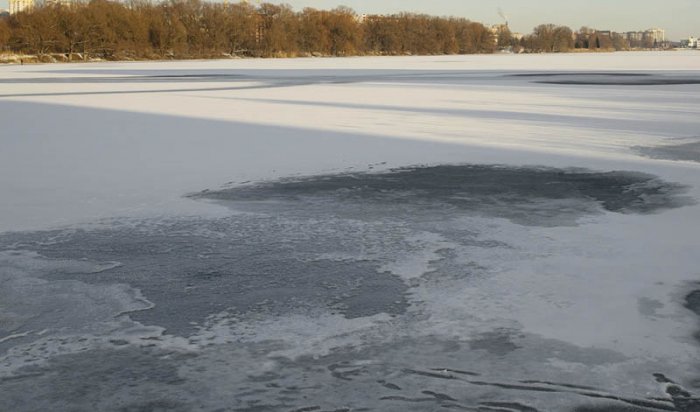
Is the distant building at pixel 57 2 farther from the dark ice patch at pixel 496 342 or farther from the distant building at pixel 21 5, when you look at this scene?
the dark ice patch at pixel 496 342

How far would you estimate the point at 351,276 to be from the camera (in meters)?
3.61

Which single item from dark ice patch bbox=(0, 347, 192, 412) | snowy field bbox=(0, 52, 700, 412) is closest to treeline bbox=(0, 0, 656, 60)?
snowy field bbox=(0, 52, 700, 412)

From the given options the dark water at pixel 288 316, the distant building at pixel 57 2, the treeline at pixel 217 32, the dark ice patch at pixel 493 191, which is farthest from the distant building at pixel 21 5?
the dark water at pixel 288 316

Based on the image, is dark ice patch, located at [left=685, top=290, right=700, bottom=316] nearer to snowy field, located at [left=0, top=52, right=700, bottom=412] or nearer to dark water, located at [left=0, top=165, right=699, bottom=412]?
snowy field, located at [left=0, top=52, right=700, bottom=412]

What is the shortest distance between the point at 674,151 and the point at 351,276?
5.28 m

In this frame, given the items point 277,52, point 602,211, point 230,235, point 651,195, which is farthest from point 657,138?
point 277,52

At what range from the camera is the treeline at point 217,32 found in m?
58.2

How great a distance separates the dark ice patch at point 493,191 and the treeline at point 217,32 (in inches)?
2075

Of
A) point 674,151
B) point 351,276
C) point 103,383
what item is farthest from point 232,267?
point 674,151

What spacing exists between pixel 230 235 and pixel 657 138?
6085 millimetres

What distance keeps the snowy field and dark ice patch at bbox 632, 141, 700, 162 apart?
4 cm

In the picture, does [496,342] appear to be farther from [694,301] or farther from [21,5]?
[21,5]

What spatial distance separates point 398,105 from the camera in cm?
1349

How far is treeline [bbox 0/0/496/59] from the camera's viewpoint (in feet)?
191
